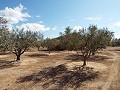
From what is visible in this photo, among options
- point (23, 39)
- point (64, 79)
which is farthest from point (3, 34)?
point (23, 39)

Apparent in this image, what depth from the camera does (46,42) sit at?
77.8 meters

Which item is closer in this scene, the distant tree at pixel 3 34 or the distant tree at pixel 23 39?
the distant tree at pixel 3 34

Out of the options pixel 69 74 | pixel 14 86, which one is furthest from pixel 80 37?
pixel 14 86

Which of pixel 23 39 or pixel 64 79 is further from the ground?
pixel 23 39

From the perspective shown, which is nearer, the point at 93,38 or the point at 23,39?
the point at 93,38

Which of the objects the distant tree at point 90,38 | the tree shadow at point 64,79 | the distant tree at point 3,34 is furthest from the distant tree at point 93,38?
the distant tree at point 3,34

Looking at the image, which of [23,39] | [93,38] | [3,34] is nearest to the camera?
[3,34]

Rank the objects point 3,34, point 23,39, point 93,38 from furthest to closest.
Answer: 1. point 23,39
2. point 93,38
3. point 3,34

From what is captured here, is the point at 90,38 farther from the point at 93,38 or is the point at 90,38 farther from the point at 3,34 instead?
the point at 3,34

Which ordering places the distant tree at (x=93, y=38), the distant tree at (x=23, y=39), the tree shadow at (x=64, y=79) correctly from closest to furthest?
the tree shadow at (x=64, y=79) < the distant tree at (x=93, y=38) < the distant tree at (x=23, y=39)

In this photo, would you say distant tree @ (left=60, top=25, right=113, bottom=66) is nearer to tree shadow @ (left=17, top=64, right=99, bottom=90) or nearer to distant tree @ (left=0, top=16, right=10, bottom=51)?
tree shadow @ (left=17, top=64, right=99, bottom=90)

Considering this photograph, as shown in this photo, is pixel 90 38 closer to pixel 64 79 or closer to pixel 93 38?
pixel 93 38

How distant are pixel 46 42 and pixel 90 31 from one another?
4516 centimetres

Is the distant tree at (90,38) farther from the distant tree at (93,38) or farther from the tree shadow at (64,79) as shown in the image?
the tree shadow at (64,79)
